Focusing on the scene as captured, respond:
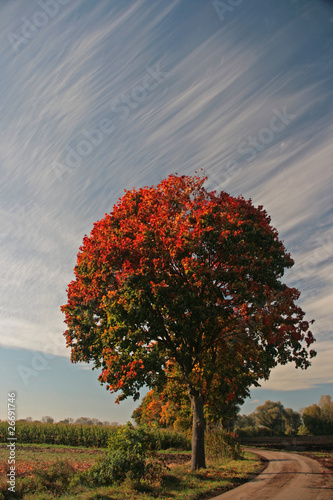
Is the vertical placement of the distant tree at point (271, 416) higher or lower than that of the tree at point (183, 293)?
lower

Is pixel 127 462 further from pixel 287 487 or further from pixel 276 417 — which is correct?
pixel 276 417

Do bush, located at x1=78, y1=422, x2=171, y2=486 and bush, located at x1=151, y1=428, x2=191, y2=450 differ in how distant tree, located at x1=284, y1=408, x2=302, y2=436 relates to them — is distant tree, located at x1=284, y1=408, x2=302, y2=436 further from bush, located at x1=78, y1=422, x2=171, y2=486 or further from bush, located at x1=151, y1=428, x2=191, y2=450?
bush, located at x1=78, y1=422, x2=171, y2=486

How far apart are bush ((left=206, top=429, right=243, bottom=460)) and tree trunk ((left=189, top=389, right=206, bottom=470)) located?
188 inches

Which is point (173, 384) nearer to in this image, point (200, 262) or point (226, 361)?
point (226, 361)

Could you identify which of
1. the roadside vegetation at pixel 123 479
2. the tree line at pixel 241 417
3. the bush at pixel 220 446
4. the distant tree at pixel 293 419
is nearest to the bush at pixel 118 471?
the roadside vegetation at pixel 123 479

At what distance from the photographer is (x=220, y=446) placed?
2272cm

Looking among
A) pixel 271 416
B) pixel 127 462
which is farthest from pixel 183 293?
pixel 271 416

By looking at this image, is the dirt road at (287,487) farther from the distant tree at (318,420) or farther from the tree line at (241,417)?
the distant tree at (318,420)

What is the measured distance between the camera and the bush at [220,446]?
22.6 m

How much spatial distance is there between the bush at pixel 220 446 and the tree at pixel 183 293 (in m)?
4.74

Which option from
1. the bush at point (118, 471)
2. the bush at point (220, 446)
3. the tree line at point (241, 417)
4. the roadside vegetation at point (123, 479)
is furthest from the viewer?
the tree line at point (241, 417)

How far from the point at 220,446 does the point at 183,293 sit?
512 inches

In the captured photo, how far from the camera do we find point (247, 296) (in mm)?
16500

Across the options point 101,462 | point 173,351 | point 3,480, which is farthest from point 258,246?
point 3,480
